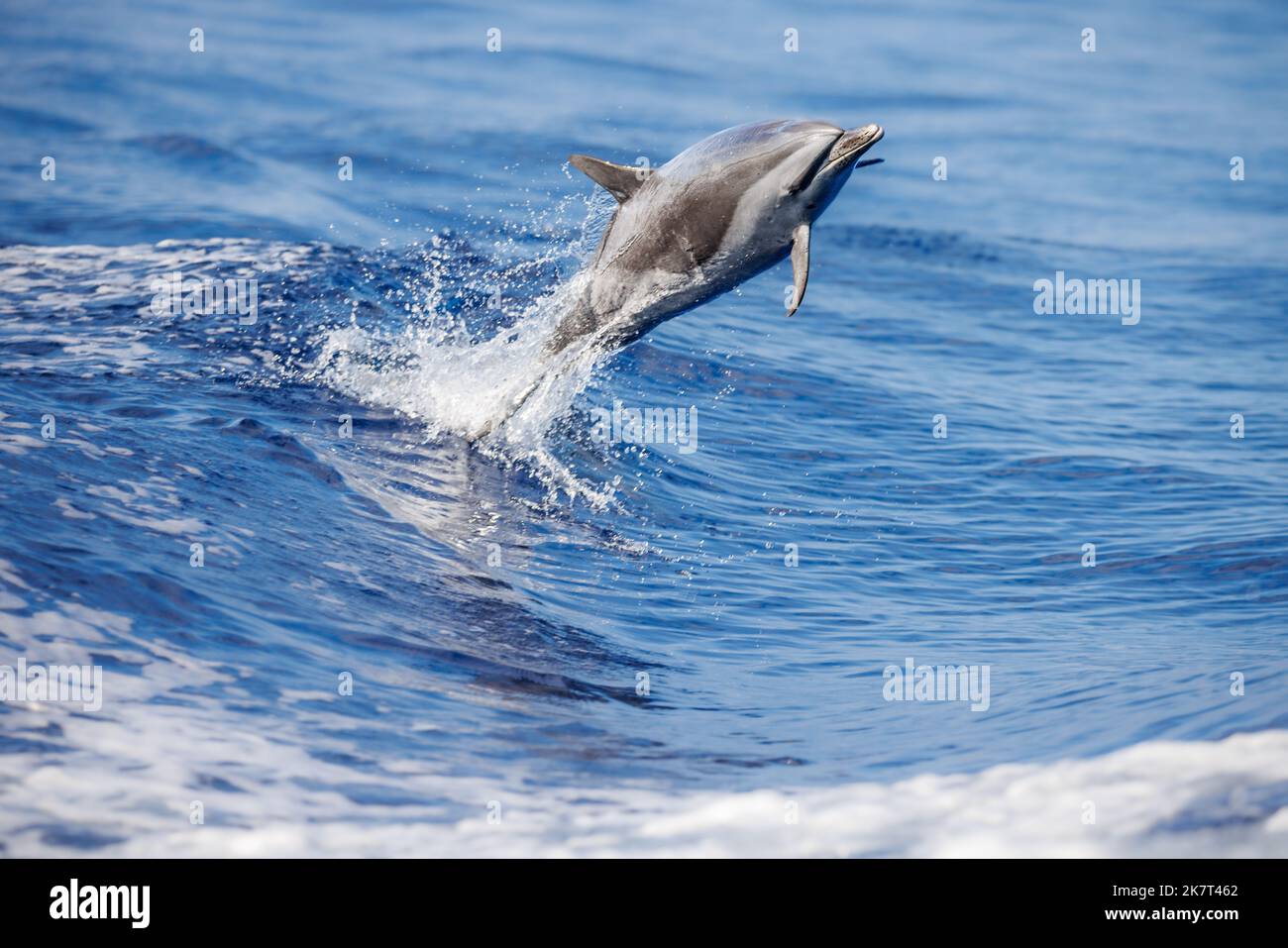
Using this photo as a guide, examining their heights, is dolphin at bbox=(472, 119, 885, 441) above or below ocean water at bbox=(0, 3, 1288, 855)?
above

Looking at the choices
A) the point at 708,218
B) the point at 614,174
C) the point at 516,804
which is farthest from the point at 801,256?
the point at 516,804

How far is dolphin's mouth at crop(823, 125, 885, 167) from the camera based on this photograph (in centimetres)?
864

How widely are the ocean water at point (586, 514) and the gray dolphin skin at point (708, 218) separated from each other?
1008 mm

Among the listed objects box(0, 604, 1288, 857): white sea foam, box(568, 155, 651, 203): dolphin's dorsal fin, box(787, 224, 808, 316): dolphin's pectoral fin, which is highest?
box(568, 155, 651, 203): dolphin's dorsal fin

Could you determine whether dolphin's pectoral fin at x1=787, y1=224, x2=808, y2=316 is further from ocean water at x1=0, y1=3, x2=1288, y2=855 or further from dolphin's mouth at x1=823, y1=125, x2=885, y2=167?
ocean water at x1=0, y1=3, x2=1288, y2=855

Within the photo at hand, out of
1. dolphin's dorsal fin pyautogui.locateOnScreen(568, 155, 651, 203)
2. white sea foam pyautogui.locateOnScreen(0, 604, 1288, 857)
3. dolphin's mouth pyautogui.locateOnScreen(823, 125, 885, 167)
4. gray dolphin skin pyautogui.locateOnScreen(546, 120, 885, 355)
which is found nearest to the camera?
white sea foam pyautogui.locateOnScreen(0, 604, 1288, 857)

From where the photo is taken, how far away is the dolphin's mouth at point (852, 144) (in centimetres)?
864

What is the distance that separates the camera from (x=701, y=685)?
8.74m

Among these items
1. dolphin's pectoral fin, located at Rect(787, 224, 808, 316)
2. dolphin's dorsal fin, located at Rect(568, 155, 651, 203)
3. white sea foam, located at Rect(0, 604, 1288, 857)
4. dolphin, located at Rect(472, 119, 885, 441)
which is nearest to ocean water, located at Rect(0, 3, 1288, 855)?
white sea foam, located at Rect(0, 604, 1288, 857)

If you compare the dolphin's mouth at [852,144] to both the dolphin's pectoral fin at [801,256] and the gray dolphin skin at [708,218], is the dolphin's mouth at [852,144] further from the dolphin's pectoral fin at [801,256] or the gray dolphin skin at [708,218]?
the dolphin's pectoral fin at [801,256]

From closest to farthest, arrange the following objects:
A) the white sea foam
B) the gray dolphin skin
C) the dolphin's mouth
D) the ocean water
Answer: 1. the white sea foam
2. the ocean water
3. the dolphin's mouth
4. the gray dolphin skin

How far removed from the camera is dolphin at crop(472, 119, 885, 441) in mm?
9055

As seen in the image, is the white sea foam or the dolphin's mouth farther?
the dolphin's mouth
